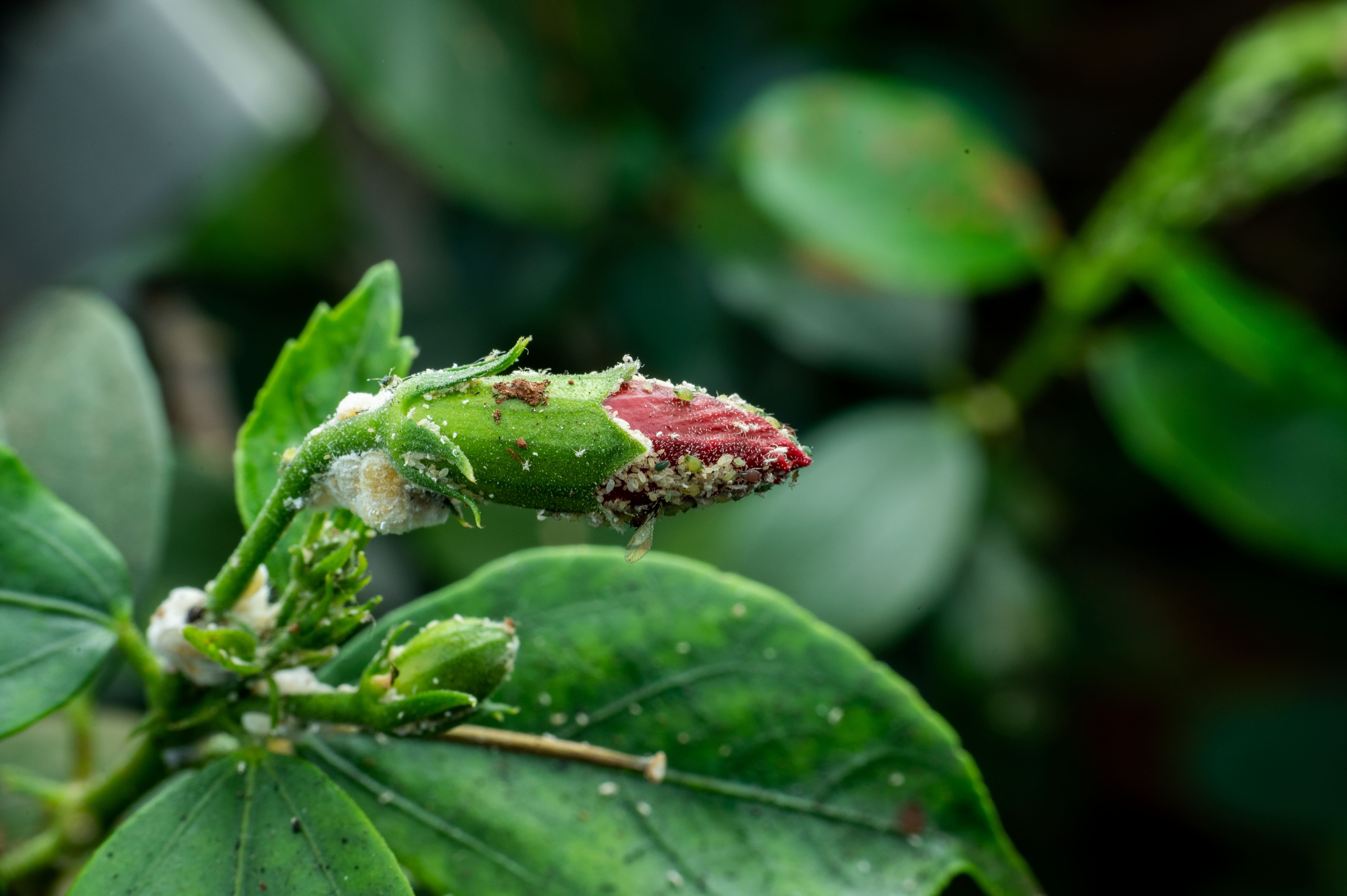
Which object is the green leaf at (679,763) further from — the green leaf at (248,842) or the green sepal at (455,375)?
the green sepal at (455,375)

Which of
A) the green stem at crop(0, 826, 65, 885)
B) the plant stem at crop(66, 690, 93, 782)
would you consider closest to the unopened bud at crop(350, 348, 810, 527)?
the green stem at crop(0, 826, 65, 885)

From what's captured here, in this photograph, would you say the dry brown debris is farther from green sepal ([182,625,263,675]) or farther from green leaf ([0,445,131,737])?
green leaf ([0,445,131,737])

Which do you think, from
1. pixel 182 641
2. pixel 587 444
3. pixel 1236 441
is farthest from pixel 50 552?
pixel 1236 441

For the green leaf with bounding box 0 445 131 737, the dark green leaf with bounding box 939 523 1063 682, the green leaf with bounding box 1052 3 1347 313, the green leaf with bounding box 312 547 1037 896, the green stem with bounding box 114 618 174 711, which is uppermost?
the green leaf with bounding box 1052 3 1347 313

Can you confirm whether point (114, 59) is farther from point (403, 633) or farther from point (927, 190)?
point (403, 633)

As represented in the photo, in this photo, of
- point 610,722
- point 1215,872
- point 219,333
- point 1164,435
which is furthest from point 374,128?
point 1215,872

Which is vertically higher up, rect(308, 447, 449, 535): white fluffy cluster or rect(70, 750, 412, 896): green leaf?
rect(308, 447, 449, 535): white fluffy cluster

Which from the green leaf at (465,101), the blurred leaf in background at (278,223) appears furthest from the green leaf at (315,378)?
the blurred leaf in background at (278,223)

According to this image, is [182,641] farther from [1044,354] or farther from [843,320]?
[1044,354]
